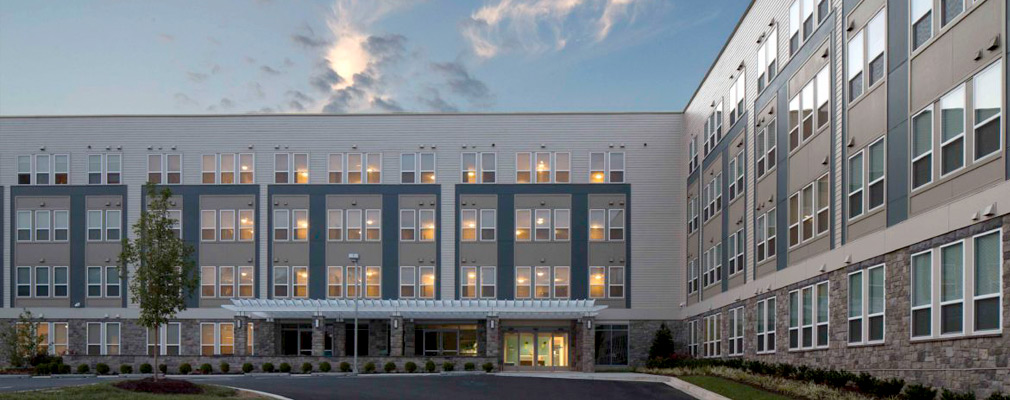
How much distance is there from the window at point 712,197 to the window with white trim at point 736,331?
4.88m

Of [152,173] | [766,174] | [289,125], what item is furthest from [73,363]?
[766,174]

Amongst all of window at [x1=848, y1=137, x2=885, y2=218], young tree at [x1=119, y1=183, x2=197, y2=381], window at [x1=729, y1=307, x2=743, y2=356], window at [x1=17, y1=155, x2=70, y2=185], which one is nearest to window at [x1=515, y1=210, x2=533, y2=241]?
window at [x1=729, y1=307, x2=743, y2=356]

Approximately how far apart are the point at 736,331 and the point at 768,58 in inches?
389

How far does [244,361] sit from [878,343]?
30461 mm

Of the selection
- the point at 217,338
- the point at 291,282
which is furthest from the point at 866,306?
the point at 217,338

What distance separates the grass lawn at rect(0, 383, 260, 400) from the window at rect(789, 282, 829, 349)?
14.3m

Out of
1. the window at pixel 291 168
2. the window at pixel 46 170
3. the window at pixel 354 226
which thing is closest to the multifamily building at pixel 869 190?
the window at pixel 354 226

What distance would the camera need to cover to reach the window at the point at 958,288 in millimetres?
16625

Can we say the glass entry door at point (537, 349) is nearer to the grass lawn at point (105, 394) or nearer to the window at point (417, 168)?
the window at point (417, 168)

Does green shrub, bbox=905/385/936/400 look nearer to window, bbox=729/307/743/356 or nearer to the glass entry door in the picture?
window, bbox=729/307/743/356

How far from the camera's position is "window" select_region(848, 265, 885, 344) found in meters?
22.0

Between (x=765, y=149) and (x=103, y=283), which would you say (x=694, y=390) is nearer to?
(x=765, y=149)

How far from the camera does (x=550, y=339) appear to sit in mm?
50469

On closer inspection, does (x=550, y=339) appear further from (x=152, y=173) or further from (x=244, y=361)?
(x=152, y=173)
